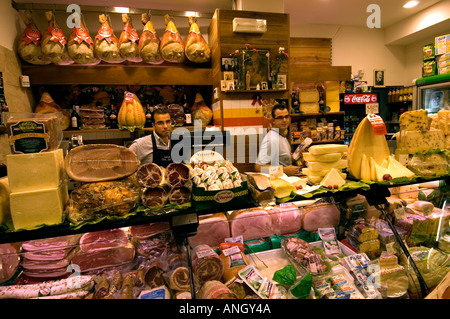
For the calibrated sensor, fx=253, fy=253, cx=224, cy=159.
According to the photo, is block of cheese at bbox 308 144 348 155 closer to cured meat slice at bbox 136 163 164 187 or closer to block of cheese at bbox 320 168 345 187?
block of cheese at bbox 320 168 345 187

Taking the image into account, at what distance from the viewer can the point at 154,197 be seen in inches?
51.7

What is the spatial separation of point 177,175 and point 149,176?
0.14 meters

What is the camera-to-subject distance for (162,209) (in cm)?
129

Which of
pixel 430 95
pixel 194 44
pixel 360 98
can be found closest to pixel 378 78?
pixel 360 98

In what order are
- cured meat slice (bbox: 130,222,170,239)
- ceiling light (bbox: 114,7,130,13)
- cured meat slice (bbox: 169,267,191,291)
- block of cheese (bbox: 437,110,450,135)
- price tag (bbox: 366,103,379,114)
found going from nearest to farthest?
1. cured meat slice (bbox: 169,267,191,291)
2. cured meat slice (bbox: 130,222,170,239)
3. block of cheese (bbox: 437,110,450,135)
4. ceiling light (bbox: 114,7,130,13)
5. price tag (bbox: 366,103,379,114)

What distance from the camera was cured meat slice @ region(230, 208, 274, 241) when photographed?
1637 mm

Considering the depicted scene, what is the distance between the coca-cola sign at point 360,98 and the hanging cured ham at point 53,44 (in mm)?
5621

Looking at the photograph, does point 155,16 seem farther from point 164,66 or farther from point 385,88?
point 385,88

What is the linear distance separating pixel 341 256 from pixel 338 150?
2.31ft

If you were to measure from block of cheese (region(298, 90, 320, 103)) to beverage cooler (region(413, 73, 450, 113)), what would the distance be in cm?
174

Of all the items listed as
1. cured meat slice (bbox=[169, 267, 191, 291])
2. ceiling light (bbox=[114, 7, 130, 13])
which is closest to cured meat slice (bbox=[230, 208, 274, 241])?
cured meat slice (bbox=[169, 267, 191, 291])

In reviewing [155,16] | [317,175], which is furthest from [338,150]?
[155,16]

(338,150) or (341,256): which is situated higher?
(338,150)

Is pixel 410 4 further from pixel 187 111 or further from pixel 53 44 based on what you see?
pixel 53 44
